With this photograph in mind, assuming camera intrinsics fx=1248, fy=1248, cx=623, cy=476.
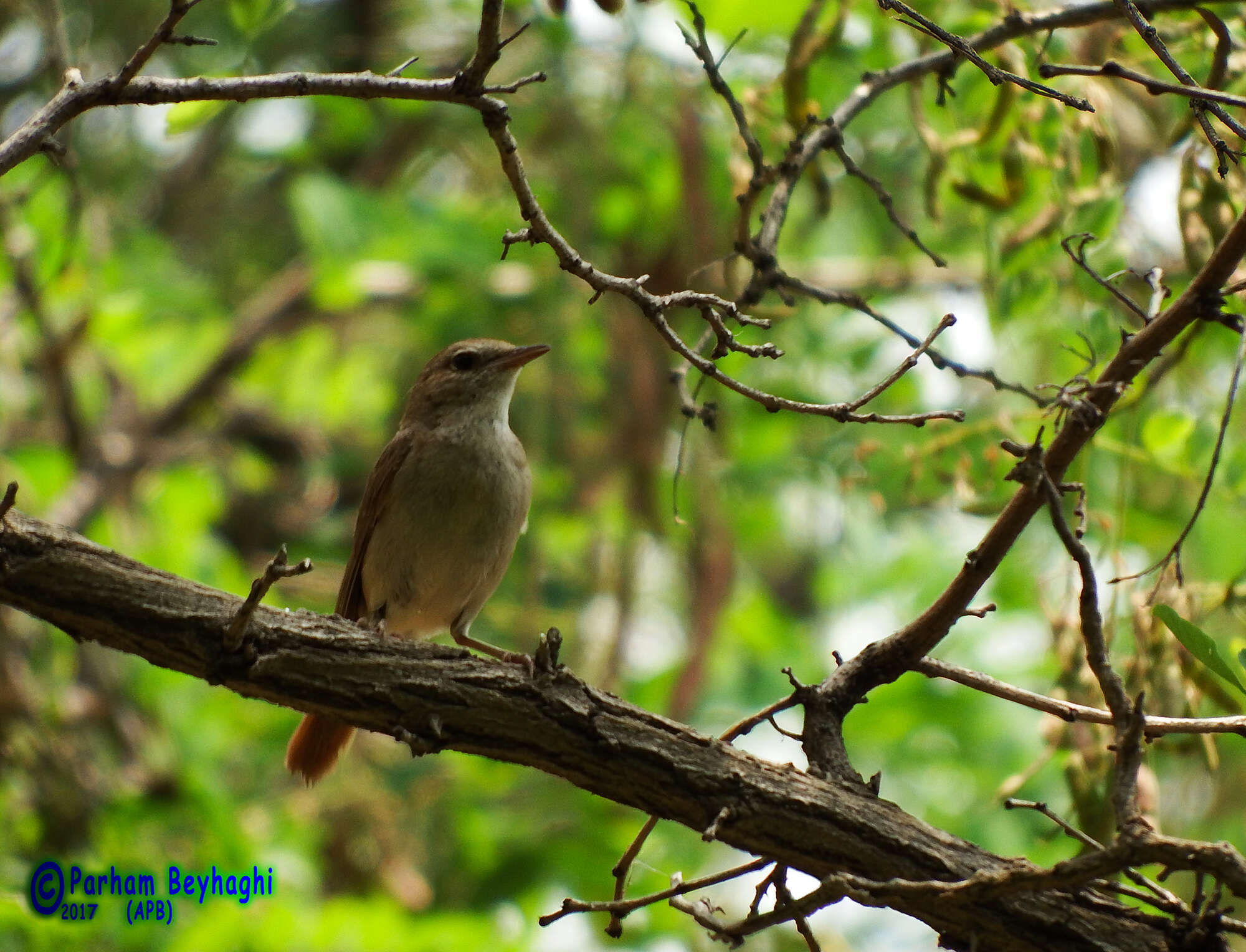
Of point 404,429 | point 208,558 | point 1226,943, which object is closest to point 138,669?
point 208,558

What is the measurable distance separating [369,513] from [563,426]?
2.37m

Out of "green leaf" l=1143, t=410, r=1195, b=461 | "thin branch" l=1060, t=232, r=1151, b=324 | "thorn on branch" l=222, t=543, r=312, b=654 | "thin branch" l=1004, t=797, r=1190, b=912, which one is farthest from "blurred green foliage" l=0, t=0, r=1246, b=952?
"thorn on branch" l=222, t=543, r=312, b=654

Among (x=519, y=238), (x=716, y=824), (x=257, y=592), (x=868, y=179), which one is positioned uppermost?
(x=868, y=179)

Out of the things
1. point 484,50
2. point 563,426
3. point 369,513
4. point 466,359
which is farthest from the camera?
point 563,426

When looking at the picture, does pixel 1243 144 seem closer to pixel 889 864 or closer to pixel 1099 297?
pixel 1099 297

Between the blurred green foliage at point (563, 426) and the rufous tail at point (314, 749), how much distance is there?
4.46 ft

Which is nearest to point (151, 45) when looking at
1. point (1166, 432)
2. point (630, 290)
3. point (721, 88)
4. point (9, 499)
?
point (9, 499)

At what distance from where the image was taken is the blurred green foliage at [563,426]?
4.58 m

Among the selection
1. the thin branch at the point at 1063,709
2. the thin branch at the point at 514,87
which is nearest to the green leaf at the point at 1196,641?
the thin branch at the point at 1063,709

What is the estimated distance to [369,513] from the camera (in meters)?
4.99

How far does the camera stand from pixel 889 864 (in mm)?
2762

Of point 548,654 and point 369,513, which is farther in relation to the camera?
point 369,513

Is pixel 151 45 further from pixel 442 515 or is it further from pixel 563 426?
pixel 563 426

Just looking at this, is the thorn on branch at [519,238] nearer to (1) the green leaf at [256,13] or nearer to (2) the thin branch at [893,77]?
(2) the thin branch at [893,77]
